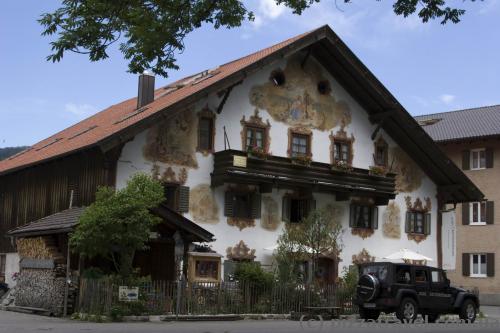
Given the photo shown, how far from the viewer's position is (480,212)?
47.2 meters

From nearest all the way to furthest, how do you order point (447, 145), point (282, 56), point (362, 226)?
point (282, 56), point (362, 226), point (447, 145)

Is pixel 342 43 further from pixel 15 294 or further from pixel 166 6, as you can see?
pixel 166 6

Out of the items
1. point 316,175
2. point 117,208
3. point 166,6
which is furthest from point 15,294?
point 166,6

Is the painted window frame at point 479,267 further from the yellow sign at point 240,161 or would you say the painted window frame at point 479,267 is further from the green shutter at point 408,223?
the yellow sign at point 240,161

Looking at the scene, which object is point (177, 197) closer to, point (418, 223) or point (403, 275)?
point (403, 275)

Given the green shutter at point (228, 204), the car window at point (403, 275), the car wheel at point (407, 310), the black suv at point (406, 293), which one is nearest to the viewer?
the car wheel at point (407, 310)

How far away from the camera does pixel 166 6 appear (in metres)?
11.9

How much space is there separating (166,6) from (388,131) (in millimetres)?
25270

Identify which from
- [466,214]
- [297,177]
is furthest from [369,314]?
[466,214]

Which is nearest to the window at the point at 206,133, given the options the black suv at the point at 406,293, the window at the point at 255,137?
the window at the point at 255,137

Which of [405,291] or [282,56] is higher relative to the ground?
[282,56]

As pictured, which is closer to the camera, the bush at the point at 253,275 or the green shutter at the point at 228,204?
the bush at the point at 253,275

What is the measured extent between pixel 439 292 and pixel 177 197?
1006 cm

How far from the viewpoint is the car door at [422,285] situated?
78.7ft
